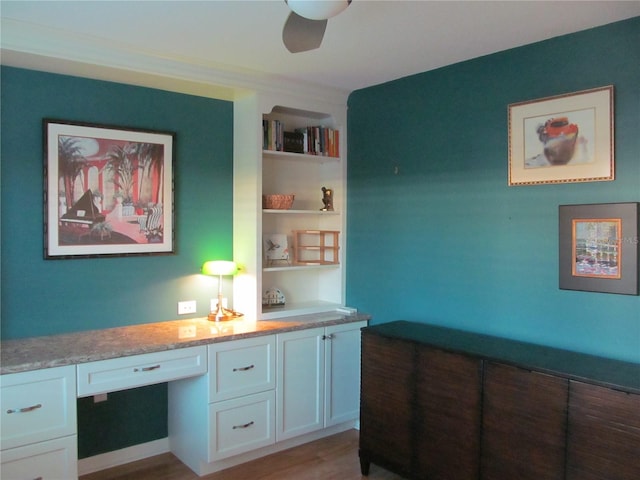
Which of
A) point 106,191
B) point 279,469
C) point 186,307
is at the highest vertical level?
point 106,191

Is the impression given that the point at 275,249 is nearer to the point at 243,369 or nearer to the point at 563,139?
the point at 243,369

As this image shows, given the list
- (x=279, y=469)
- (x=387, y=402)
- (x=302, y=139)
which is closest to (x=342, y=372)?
(x=387, y=402)

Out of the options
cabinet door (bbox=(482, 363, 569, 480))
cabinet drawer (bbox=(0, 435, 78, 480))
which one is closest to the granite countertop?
cabinet drawer (bbox=(0, 435, 78, 480))

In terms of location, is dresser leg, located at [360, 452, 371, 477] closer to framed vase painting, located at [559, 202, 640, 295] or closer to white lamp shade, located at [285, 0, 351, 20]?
framed vase painting, located at [559, 202, 640, 295]

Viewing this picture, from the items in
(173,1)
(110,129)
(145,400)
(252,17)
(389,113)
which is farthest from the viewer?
(389,113)

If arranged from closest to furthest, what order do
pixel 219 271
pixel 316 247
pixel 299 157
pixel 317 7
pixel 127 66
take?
pixel 317 7, pixel 127 66, pixel 219 271, pixel 299 157, pixel 316 247

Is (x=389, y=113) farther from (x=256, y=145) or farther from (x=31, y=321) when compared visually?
(x=31, y=321)

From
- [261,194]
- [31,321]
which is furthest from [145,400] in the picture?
[261,194]

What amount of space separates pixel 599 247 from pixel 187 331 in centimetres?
231

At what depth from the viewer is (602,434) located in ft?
6.89

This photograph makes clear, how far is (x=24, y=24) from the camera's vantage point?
2.46 meters

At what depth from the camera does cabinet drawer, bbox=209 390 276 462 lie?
3.01 metres

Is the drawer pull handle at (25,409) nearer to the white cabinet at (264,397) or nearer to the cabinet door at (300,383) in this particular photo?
the white cabinet at (264,397)

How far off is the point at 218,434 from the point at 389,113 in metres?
2.36
